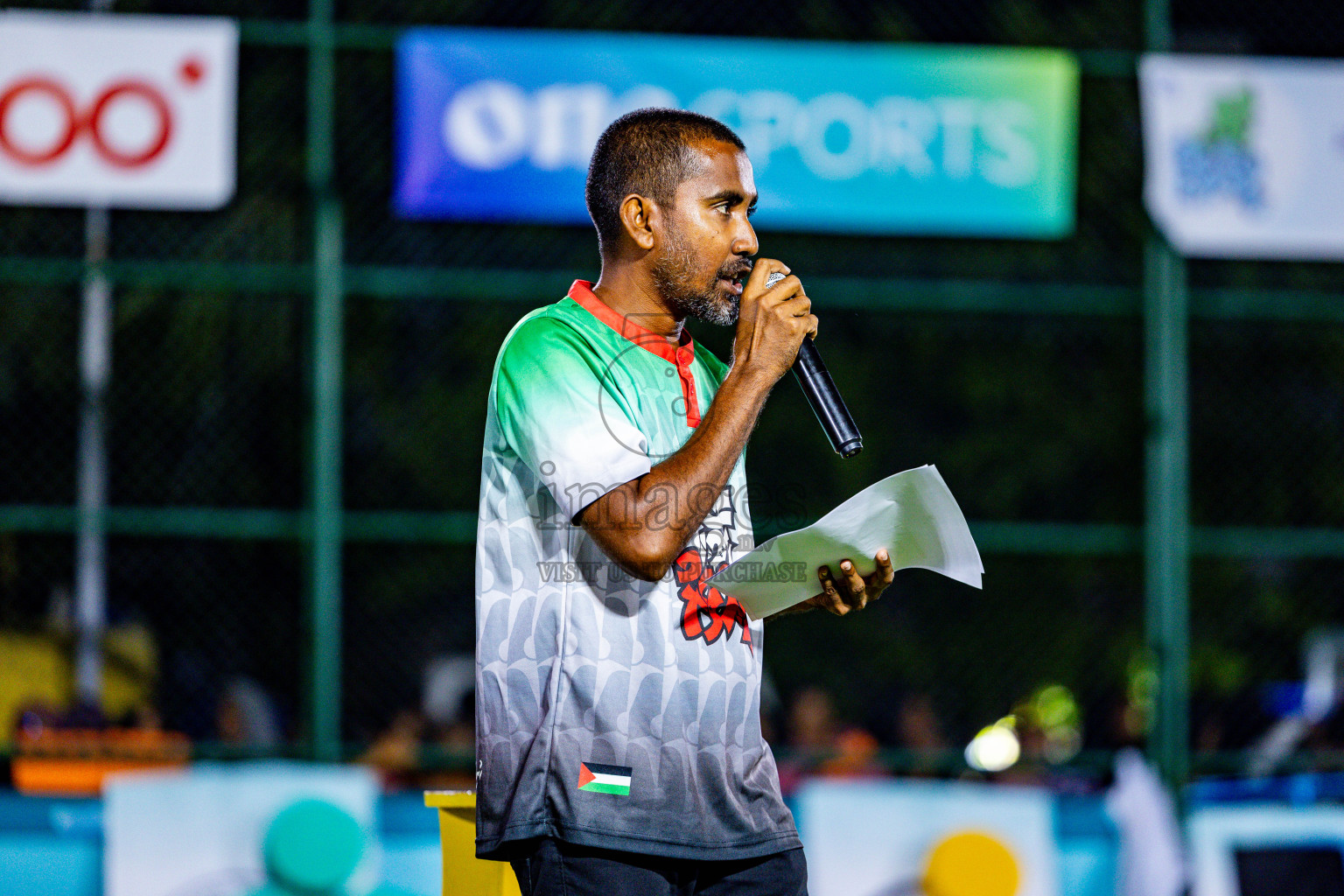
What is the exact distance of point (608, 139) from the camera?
8.38 ft

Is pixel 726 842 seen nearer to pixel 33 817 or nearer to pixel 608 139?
pixel 608 139

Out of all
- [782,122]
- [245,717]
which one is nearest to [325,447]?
[782,122]

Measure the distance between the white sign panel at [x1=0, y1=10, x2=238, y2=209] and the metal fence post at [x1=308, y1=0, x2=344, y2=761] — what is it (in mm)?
347

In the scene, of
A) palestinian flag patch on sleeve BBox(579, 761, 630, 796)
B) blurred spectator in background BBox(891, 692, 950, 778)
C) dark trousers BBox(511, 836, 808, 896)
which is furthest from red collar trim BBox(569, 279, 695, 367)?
blurred spectator in background BBox(891, 692, 950, 778)

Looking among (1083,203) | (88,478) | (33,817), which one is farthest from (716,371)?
(1083,203)

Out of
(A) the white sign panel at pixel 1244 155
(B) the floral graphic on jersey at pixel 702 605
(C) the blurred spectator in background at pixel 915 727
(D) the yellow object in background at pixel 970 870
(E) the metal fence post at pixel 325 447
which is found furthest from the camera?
(C) the blurred spectator in background at pixel 915 727

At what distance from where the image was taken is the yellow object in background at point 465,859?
2359 mm

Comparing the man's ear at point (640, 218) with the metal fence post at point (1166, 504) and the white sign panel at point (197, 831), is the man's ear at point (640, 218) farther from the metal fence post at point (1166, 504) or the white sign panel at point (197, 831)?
the metal fence post at point (1166, 504)

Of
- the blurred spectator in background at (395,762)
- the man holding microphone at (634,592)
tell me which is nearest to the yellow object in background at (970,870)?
the blurred spectator in background at (395,762)

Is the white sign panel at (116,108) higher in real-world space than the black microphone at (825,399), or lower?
higher

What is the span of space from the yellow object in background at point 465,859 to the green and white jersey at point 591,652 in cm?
9

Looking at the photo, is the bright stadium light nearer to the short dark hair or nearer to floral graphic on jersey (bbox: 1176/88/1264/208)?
floral graphic on jersey (bbox: 1176/88/1264/208)

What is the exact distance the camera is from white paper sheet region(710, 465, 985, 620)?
2285 mm

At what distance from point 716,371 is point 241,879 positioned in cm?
313
